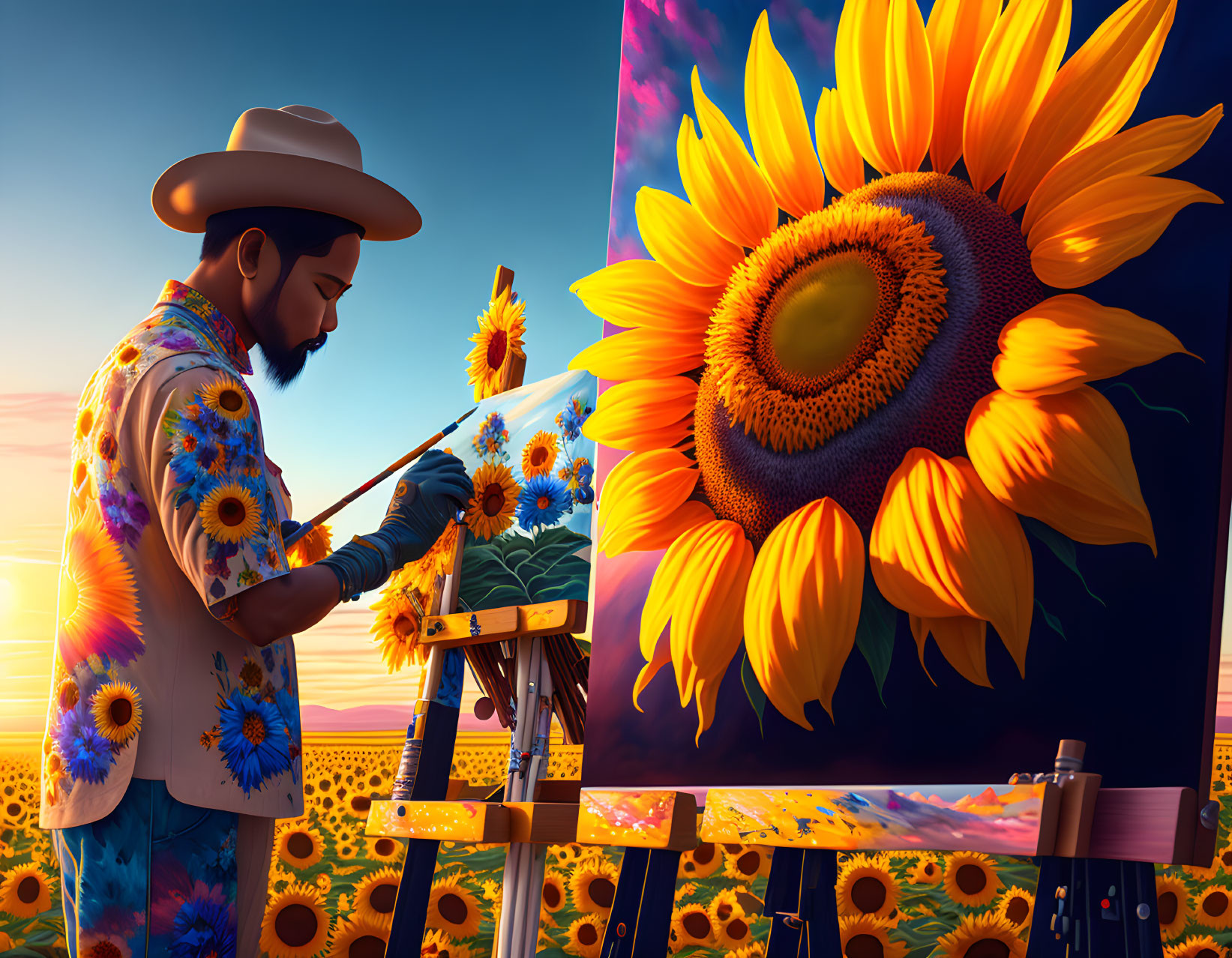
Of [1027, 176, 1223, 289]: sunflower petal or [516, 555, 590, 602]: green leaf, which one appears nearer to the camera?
[1027, 176, 1223, 289]: sunflower petal

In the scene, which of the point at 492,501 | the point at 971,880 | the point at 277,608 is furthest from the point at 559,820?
the point at 971,880

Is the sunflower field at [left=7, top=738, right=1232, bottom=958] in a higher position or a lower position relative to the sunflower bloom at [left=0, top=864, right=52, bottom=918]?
higher

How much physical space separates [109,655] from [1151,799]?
113 centimetres

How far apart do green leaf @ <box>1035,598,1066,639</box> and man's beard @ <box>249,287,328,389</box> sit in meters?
1.03

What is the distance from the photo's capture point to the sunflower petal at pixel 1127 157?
981 millimetres

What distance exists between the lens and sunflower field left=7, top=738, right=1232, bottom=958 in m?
2.77

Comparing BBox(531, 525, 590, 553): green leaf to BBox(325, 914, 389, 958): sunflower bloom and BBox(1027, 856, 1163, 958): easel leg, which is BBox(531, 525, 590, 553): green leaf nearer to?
BBox(1027, 856, 1163, 958): easel leg

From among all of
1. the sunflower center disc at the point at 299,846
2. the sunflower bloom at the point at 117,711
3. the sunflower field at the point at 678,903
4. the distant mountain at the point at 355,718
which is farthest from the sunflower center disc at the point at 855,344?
the distant mountain at the point at 355,718

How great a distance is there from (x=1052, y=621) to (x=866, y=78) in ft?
2.34

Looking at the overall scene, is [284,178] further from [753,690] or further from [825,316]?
[753,690]

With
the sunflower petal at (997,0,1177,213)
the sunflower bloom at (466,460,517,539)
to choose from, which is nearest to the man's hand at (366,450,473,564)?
the sunflower bloom at (466,460,517,539)

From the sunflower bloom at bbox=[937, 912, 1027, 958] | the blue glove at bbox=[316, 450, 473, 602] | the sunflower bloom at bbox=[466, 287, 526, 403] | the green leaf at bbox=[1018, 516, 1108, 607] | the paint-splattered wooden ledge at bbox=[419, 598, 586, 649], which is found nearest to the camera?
the green leaf at bbox=[1018, 516, 1108, 607]

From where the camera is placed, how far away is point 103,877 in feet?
3.55

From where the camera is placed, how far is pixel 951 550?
1076mm
